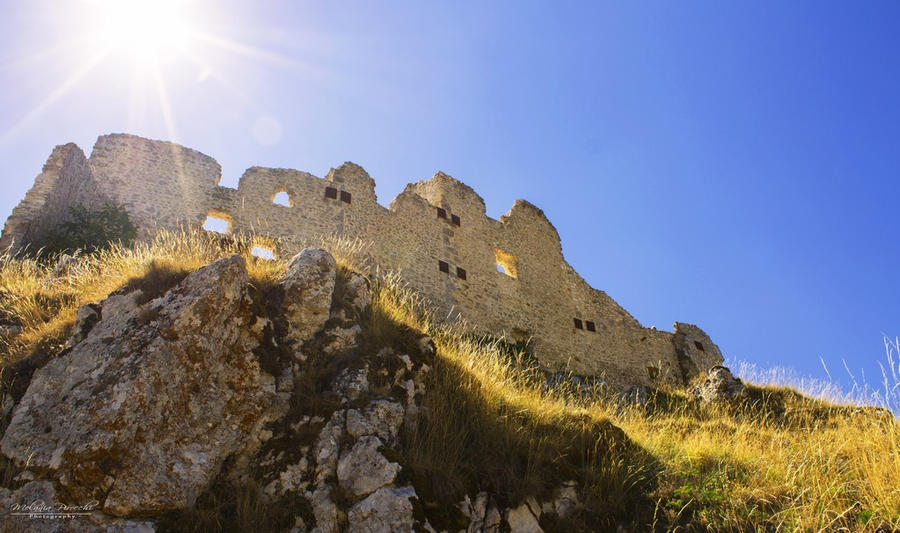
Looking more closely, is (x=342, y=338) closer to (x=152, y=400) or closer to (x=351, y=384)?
(x=351, y=384)

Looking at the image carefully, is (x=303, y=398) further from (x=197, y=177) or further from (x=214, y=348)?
(x=197, y=177)

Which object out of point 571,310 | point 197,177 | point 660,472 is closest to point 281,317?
point 660,472

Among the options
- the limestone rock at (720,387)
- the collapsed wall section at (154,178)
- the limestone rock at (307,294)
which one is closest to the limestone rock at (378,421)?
the limestone rock at (307,294)

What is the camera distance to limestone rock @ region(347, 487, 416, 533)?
149 inches

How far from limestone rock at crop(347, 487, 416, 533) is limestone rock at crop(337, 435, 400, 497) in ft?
0.27

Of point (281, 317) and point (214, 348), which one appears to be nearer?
point (214, 348)

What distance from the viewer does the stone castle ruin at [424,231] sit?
1229 centimetres

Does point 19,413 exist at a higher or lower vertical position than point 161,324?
lower

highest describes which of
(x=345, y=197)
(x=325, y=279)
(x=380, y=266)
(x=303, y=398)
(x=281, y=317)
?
(x=345, y=197)

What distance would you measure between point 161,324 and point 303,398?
1263 mm

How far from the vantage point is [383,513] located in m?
3.83

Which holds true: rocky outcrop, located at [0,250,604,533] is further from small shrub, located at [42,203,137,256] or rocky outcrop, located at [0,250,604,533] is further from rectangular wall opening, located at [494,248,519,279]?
rectangular wall opening, located at [494,248,519,279]

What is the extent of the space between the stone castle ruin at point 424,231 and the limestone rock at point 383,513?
920 centimetres

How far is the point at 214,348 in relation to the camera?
4602 millimetres
